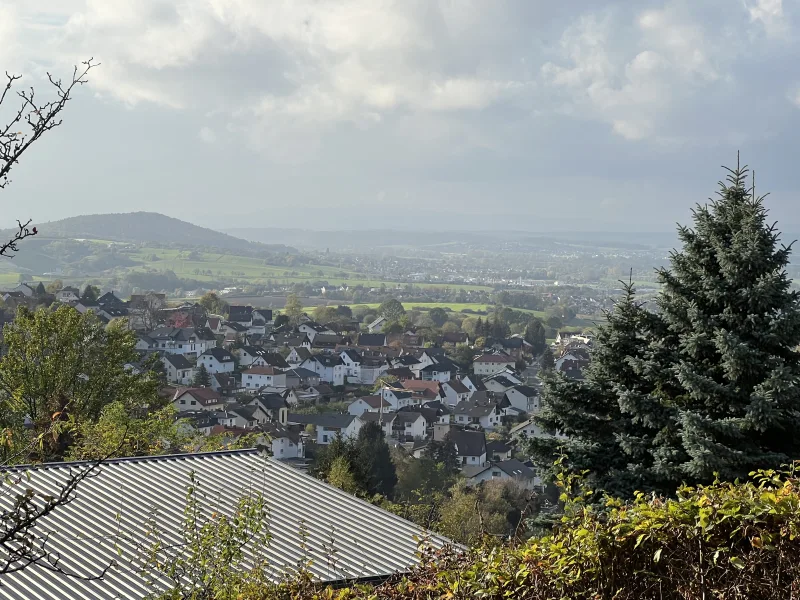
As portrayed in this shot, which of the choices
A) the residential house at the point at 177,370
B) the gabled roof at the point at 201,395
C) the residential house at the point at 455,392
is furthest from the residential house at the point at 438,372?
the gabled roof at the point at 201,395

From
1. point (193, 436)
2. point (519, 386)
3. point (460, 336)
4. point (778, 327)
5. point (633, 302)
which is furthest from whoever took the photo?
point (460, 336)

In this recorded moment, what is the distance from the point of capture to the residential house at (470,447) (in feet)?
126

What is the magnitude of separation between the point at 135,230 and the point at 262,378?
450 feet

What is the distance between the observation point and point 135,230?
7313 inches

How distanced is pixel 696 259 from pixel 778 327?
1384 millimetres

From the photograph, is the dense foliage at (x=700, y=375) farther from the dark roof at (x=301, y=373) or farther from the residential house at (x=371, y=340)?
the residential house at (x=371, y=340)

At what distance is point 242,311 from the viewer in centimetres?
8444

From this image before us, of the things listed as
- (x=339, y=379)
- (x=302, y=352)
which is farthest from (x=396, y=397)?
(x=302, y=352)

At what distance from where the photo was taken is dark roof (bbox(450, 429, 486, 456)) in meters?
38.8

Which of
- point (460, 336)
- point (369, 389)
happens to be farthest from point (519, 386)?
point (460, 336)

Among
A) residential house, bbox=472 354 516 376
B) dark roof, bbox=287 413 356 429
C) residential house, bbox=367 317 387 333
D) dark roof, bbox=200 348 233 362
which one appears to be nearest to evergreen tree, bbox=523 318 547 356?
residential house, bbox=472 354 516 376

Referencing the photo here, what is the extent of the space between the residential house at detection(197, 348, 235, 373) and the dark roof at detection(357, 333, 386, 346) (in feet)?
48.6

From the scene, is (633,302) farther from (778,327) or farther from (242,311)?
(242,311)

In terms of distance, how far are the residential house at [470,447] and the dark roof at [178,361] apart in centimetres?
2455
